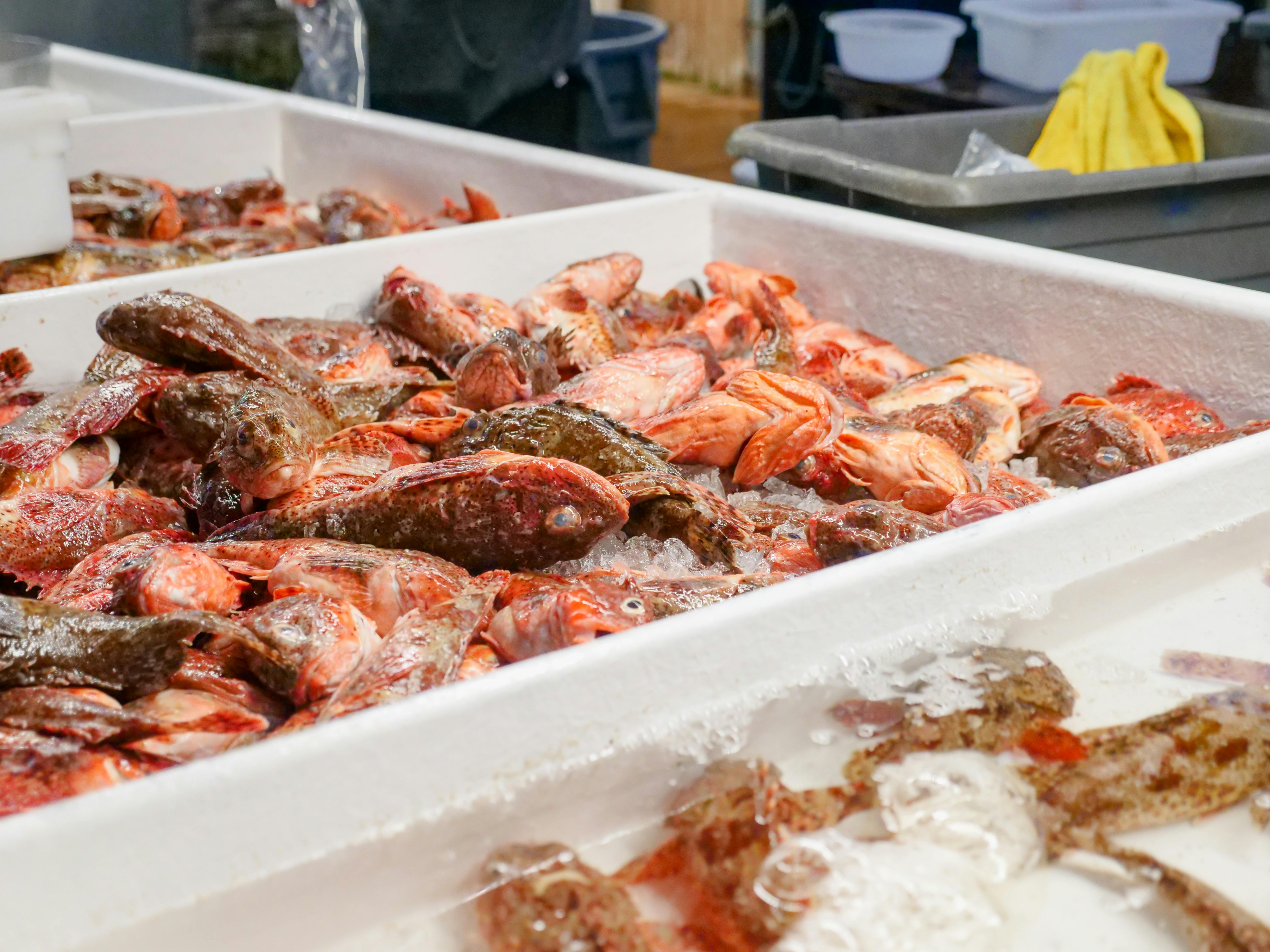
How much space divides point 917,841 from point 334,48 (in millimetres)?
4366

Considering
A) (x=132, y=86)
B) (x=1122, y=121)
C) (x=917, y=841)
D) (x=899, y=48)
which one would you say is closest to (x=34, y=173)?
(x=917, y=841)

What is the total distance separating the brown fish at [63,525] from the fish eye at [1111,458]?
4.59 ft

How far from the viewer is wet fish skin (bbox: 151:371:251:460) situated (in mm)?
1668

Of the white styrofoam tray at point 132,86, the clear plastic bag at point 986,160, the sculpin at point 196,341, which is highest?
the white styrofoam tray at point 132,86

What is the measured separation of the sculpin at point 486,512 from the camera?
56.2 inches

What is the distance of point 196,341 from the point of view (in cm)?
187

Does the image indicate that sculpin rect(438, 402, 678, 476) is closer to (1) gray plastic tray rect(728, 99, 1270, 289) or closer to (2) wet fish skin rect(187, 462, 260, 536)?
(2) wet fish skin rect(187, 462, 260, 536)

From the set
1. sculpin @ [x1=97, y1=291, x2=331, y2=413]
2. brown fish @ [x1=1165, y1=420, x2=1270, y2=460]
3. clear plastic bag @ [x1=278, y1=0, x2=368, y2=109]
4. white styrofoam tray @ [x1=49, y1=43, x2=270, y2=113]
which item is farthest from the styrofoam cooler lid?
brown fish @ [x1=1165, y1=420, x2=1270, y2=460]

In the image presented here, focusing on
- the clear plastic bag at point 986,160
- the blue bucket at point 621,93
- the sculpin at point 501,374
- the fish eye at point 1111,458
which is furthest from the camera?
the blue bucket at point 621,93

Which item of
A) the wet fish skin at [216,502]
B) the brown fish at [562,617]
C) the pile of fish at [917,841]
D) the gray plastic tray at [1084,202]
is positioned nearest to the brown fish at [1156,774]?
the pile of fish at [917,841]

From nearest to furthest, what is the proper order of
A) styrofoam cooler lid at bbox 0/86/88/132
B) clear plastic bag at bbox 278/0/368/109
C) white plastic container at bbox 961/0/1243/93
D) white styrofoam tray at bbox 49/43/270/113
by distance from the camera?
1. styrofoam cooler lid at bbox 0/86/88/132
2. white styrofoam tray at bbox 49/43/270/113
3. clear plastic bag at bbox 278/0/368/109
4. white plastic container at bbox 961/0/1243/93

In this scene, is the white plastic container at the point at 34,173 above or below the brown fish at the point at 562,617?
above

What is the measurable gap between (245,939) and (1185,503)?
4.09 feet

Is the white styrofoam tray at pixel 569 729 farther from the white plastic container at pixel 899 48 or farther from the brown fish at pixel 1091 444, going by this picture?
the white plastic container at pixel 899 48
